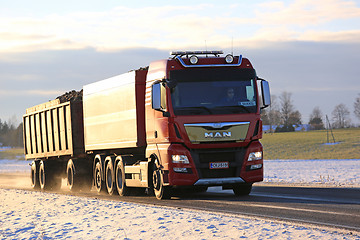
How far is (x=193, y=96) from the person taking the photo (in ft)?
51.0

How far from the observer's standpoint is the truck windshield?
15430 mm

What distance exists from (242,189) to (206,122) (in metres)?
2.75

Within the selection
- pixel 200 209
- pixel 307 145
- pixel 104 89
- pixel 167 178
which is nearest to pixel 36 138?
pixel 104 89

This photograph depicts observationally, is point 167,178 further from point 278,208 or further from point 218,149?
point 278,208

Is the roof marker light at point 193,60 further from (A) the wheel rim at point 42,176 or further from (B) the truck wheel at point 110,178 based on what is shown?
(A) the wheel rim at point 42,176

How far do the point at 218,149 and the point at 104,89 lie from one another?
5718 millimetres

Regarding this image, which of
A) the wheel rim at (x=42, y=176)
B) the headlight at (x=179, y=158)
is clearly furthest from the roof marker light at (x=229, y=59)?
the wheel rim at (x=42, y=176)

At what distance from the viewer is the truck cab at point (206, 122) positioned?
1538 centimetres

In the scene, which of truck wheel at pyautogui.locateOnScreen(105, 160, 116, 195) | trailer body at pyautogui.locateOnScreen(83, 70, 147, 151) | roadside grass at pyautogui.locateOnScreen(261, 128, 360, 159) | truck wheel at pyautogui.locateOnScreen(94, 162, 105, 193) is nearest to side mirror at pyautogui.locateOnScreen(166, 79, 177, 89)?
trailer body at pyautogui.locateOnScreen(83, 70, 147, 151)

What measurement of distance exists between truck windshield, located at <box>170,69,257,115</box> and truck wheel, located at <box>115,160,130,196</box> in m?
4.04

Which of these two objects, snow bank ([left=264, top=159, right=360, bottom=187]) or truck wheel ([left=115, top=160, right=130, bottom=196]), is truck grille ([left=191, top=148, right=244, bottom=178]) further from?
snow bank ([left=264, top=159, right=360, bottom=187])

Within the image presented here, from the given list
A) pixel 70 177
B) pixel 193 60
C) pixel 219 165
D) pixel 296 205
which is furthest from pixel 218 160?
pixel 70 177

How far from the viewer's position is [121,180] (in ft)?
62.3

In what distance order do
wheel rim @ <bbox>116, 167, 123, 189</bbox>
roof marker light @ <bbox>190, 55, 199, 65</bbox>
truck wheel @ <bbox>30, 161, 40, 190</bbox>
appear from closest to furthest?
1. roof marker light @ <bbox>190, 55, 199, 65</bbox>
2. wheel rim @ <bbox>116, 167, 123, 189</bbox>
3. truck wheel @ <bbox>30, 161, 40, 190</bbox>
